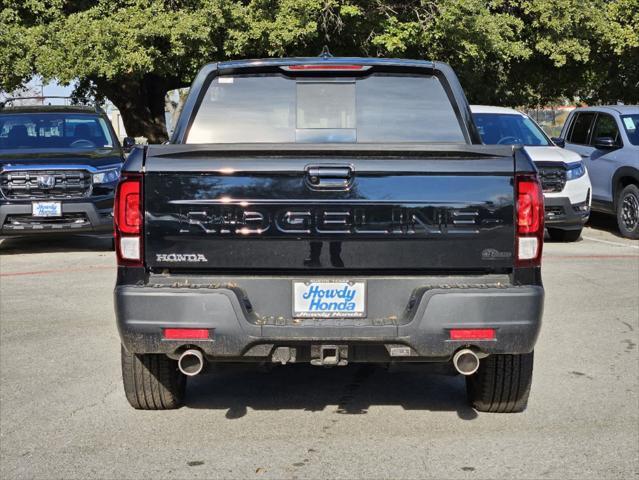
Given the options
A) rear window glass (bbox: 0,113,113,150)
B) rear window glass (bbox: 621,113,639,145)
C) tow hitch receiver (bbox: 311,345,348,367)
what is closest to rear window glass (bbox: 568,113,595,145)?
rear window glass (bbox: 621,113,639,145)

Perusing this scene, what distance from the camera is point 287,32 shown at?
976 inches

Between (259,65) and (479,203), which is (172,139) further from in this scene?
(479,203)

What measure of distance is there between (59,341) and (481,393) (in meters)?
3.60

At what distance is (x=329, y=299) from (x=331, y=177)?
1.88ft

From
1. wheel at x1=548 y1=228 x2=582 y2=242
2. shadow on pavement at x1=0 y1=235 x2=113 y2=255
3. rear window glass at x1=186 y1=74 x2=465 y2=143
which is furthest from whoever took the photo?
wheel at x1=548 y1=228 x2=582 y2=242

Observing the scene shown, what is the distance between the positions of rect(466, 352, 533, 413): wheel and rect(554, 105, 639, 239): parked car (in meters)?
9.71

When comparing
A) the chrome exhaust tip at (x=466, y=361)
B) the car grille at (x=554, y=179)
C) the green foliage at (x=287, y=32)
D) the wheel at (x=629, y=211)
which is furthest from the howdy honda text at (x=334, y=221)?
the green foliage at (x=287, y=32)

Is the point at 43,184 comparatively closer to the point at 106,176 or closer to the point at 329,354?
the point at 106,176

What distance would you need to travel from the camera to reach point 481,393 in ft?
19.1

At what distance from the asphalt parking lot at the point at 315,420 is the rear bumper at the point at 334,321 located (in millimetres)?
493

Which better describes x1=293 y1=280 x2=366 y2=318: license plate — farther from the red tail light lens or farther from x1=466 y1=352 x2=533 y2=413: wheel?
the red tail light lens

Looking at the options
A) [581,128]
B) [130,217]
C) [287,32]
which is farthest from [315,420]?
[287,32]

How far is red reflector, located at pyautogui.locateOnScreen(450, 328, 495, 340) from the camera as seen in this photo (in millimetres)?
5027

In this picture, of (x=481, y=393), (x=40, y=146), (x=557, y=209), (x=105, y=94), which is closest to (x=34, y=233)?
(x=40, y=146)
